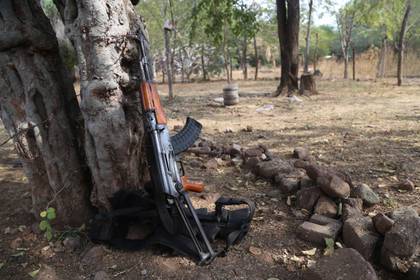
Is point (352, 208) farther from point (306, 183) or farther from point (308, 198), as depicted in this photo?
point (306, 183)

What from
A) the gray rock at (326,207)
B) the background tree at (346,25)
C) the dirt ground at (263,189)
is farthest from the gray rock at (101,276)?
the background tree at (346,25)

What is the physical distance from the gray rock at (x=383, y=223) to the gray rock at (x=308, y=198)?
1.60 feet

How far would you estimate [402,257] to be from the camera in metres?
1.84

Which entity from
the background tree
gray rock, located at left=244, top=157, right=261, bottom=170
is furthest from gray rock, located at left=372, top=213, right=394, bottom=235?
the background tree

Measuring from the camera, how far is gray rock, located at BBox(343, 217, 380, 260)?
1905 millimetres

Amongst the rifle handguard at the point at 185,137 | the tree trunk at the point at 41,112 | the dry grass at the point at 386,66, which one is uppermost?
the tree trunk at the point at 41,112

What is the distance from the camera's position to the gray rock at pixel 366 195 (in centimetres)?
244

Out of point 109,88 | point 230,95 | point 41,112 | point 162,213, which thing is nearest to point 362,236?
point 162,213

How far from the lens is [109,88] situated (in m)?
2.05

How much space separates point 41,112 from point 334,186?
199 cm

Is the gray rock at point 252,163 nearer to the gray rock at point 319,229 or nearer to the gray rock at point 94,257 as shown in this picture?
the gray rock at point 319,229

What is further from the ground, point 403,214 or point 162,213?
point 162,213

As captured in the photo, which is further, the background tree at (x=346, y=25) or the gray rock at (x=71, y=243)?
the background tree at (x=346, y=25)

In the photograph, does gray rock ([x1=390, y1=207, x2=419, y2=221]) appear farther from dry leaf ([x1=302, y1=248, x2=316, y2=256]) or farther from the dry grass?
the dry grass
